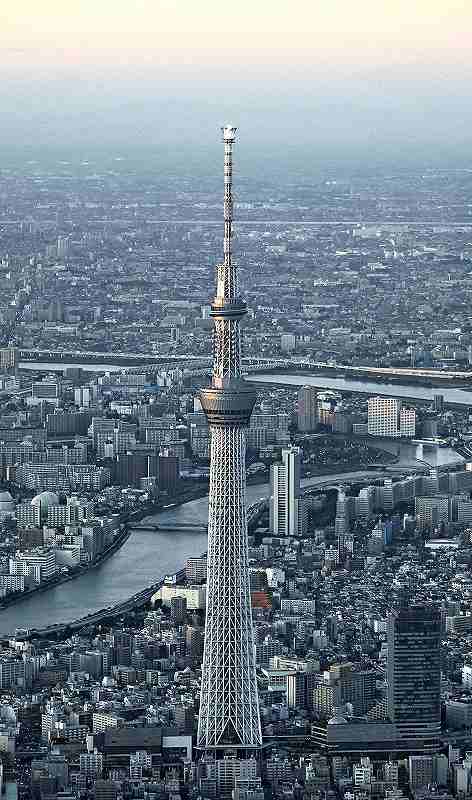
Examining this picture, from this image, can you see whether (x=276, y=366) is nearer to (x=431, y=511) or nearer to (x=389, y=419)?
(x=389, y=419)

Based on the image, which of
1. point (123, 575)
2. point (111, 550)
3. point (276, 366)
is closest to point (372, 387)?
point (276, 366)

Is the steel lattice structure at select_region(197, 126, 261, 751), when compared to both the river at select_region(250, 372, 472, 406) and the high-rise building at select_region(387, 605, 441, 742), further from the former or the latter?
the river at select_region(250, 372, 472, 406)

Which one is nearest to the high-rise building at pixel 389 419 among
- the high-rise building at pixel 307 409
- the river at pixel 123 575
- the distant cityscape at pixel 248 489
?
the distant cityscape at pixel 248 489

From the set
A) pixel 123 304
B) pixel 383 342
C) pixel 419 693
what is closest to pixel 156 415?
pixel 383 342

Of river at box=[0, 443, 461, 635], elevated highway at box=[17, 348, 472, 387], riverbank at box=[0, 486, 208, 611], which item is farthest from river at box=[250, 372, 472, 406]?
river at box=[0, 443, 461, 635]

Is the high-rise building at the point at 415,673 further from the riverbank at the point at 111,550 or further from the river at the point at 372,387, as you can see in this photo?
the river at the point at 372,387

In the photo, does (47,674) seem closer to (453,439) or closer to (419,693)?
(419,693)
